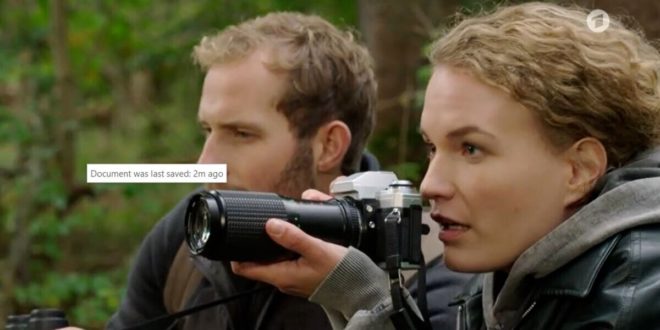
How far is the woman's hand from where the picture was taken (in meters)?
1.99

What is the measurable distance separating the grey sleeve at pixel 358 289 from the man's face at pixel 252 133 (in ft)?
2.11

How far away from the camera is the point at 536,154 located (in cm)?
181

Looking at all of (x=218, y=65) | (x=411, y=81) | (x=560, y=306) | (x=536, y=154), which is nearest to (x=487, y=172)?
(x=536, y=154)

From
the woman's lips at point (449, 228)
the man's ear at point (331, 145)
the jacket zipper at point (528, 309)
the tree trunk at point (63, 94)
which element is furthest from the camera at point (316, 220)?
the tree trunk at point (63, 94)

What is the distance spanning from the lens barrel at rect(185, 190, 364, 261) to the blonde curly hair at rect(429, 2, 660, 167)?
392 mm

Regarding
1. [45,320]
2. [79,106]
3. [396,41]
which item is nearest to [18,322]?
[45,320]

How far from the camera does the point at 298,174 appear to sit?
2.71 meters

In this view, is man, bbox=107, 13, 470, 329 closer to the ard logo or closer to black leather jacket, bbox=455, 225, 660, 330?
black leather jacket, bbox=455, 225, 660, 330

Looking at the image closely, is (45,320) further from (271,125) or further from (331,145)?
(331,145)

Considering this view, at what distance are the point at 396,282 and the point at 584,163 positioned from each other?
1.37 ft

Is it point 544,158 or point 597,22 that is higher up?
point 597,22

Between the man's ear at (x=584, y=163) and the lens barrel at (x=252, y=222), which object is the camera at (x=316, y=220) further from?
the man's ear at (x=584, y=163)

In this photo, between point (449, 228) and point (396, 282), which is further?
point (396, 282)

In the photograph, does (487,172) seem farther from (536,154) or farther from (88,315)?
(88,315)
